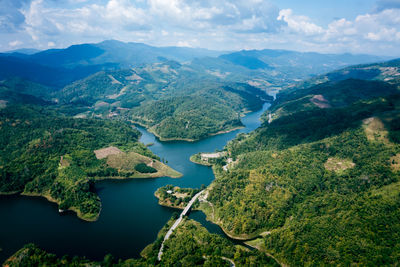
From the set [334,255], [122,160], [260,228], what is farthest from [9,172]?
[334,255]

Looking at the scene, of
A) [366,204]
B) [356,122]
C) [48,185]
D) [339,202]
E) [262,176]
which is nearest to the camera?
[366,204]

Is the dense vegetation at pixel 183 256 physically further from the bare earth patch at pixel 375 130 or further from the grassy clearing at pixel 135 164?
the bare earth patch at pixel 375 130

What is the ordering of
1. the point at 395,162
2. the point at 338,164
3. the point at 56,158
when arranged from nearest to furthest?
1. the point at 395,162
2. the point at 338,164
3. the point at 56,158

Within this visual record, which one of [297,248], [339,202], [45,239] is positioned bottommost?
[45,239]

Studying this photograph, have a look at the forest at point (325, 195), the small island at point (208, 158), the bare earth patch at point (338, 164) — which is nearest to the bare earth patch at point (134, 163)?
the small island at point (208, 158)

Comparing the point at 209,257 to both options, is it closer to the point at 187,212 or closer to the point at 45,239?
the point at 187,212

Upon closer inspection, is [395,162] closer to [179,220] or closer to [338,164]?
[338,164]

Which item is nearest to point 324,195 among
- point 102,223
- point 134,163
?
point 102,223
